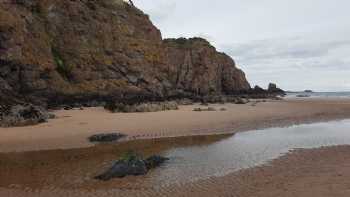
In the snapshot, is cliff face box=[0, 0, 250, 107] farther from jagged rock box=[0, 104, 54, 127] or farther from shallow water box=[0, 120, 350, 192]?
shallow water box=[0, 120, 350, 192]

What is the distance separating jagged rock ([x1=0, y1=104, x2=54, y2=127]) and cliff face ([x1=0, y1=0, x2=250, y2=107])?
6.09 m

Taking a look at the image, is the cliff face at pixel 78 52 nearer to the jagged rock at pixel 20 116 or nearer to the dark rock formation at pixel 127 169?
the jagged rock at pixel 20 116

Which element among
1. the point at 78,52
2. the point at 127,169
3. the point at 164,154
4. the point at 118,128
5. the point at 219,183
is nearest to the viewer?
the point at 219,183

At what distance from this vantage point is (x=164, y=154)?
44.7 feet

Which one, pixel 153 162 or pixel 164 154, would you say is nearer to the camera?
pixel 153 162

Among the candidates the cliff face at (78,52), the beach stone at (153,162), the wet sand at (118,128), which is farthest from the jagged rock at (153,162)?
the cliff face at (78,52)

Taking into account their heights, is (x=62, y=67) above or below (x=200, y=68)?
below

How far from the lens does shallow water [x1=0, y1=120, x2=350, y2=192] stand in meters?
9.74

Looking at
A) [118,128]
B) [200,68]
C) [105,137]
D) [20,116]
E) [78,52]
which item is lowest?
[105,137]

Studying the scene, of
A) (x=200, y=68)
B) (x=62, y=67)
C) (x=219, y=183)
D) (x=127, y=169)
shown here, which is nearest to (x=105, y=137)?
(x=127, y=169)

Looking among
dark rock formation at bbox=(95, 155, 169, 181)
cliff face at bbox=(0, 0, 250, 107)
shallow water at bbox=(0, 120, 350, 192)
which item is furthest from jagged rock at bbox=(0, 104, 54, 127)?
dark rock formation at bbox=(95, 155, 169, 181)

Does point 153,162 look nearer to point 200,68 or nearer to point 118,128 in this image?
point 118,128

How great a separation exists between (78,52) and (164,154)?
94.0 ft

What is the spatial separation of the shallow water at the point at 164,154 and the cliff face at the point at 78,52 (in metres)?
15.4
